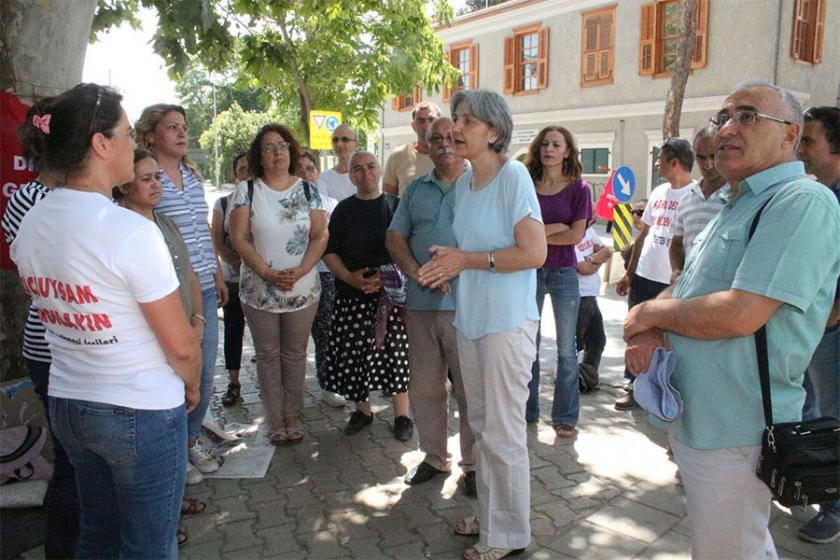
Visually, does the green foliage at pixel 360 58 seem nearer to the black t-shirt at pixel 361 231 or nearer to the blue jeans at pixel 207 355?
the black t-shirt at pixel 361 231

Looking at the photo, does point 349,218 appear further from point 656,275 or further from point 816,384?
point 816,384

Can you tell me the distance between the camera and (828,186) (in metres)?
3.27

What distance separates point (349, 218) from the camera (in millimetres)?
4582

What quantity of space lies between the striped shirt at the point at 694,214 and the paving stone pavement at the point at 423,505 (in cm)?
145

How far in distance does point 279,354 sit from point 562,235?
213 cm

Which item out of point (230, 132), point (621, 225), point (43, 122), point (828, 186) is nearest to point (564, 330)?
point (828, 186)

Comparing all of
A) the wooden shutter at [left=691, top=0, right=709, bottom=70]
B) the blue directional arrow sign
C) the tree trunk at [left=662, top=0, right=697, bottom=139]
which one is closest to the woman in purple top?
the blue directional arrow sign

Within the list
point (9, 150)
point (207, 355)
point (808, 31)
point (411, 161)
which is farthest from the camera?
point (808, 31)

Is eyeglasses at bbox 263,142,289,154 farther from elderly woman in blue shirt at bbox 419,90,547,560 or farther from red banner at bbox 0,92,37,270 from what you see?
elderly woman in blue shirt at bbox 419,90,547,560

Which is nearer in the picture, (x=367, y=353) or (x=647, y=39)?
(x=367, y=353)

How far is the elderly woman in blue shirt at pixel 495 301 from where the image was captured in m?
2.92

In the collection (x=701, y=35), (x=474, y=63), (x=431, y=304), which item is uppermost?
(x=474, y=63)

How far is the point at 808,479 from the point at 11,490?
378 cm

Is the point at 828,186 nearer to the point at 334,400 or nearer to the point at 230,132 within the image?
the point at 334,400
